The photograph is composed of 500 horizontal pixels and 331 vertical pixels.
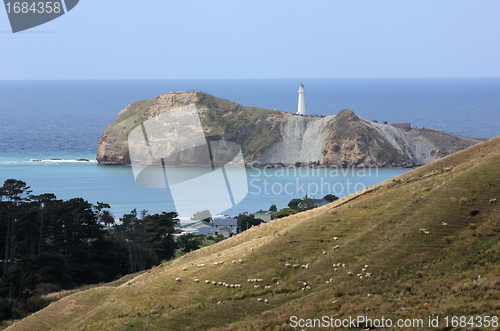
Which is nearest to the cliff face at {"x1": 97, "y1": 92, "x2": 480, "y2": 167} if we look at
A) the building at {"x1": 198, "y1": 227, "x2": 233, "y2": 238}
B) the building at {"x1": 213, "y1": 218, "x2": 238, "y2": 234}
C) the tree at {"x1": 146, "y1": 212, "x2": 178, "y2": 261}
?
the building at {"x1": 213, "y1": 218, "x2": 238, "y2": 234}

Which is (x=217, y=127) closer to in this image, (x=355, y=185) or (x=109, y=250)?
(x=355, y=185)

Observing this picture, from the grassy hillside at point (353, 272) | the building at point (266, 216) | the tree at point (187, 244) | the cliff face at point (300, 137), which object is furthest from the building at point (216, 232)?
the cliff face at point (300, 137)

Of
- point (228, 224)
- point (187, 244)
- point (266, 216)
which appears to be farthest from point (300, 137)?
point (187, 244)

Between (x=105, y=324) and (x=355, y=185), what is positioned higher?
(x=105, y=324)

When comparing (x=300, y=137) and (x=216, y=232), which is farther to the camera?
(x=300, y=137)

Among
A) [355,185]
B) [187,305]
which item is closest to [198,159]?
[355,185]

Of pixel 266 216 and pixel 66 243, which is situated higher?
pixel 66 243

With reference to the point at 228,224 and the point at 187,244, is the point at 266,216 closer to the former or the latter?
the point at 228,224
